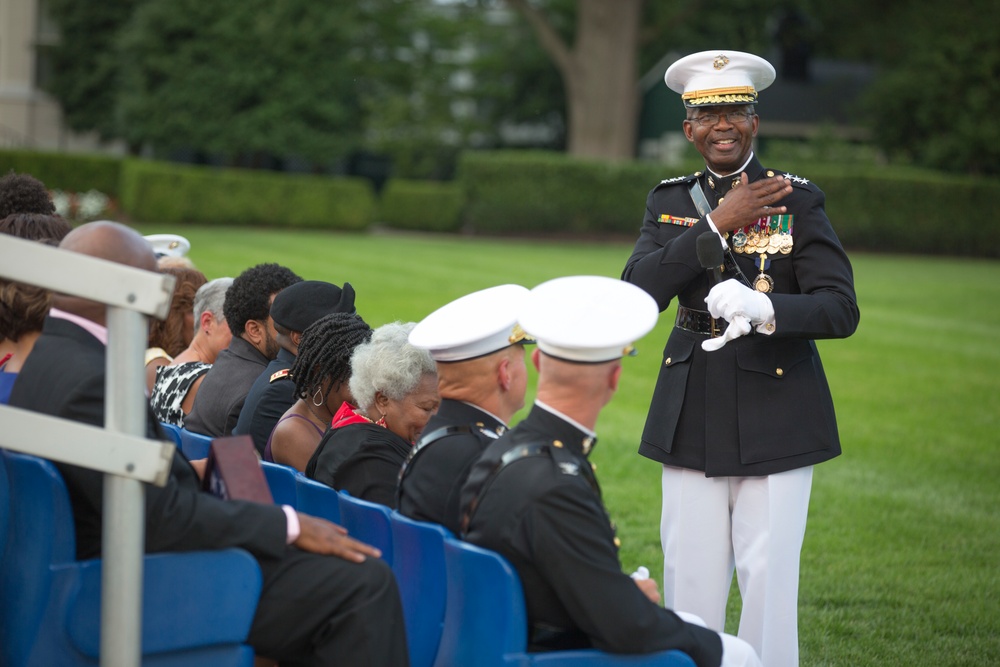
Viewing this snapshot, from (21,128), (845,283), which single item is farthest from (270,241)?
(845,283)

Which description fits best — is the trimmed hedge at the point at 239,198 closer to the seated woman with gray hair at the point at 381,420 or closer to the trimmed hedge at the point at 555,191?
the trimmed hedge at the point at 555,191

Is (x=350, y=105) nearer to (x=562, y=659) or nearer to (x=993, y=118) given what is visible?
(x=993, y=118)

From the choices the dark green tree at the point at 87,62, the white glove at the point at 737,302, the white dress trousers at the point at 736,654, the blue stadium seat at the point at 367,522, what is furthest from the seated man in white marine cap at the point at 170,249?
the dark green tree at the point at 87,62

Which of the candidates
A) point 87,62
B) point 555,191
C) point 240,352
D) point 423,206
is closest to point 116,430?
point 240,352

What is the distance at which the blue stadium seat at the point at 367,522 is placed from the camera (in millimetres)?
3496

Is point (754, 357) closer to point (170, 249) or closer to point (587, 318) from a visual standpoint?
point (587, 318)

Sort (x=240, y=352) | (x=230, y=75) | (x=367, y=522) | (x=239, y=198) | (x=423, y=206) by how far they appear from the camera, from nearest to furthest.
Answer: (x=367, y=522) → (x=240, y=352) → (x=239, y=198) → (x=423, y=206) → (x=230, y=75)

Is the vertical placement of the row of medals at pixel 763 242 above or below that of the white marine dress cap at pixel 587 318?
above

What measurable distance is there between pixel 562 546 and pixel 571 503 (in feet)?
Result: 0.34

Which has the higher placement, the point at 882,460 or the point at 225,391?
the point at 225,391

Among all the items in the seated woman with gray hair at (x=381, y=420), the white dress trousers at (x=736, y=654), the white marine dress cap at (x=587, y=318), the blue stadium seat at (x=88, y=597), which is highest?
the white marine dress cap at (x=587, y=318)

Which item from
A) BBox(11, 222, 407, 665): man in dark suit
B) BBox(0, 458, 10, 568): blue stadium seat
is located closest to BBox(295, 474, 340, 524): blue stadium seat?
BBox(11, 222, 407, 665): man in dark suit

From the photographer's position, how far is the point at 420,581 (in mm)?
3406

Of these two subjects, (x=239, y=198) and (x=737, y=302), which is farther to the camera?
(x=239, y=198)
